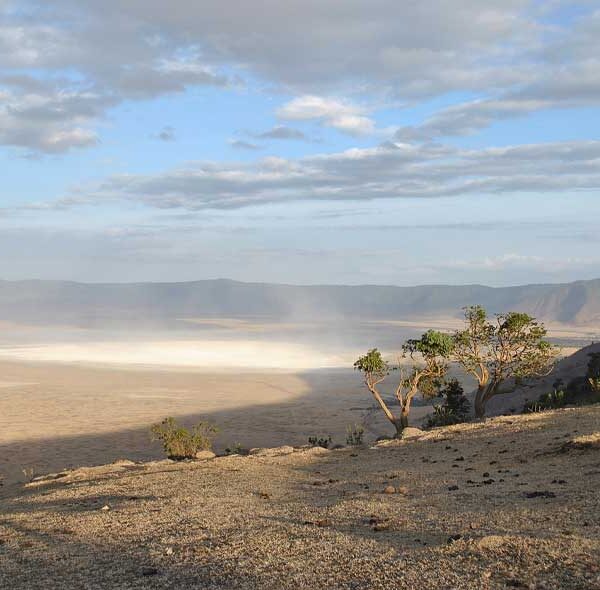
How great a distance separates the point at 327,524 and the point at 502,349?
58.7 feet

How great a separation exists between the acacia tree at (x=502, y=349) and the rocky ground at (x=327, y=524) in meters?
7.68

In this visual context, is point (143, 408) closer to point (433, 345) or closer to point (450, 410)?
point (450, 410)

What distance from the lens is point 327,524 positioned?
10.7 m

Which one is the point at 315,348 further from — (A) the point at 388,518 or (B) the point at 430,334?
(A) the point at 388,518

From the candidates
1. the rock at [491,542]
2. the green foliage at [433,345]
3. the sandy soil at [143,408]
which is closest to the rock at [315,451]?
the green foliage at [433,345]

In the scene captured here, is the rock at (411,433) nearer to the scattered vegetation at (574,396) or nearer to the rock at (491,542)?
the scattered vegetation at (574,396)

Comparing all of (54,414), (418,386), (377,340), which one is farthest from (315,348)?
(418,386)

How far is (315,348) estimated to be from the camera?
110 m

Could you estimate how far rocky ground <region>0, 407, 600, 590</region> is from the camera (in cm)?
823

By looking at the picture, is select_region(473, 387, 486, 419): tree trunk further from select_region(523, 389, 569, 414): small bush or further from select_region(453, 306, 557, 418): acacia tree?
select_region(523, 389, 569, 414): small bush

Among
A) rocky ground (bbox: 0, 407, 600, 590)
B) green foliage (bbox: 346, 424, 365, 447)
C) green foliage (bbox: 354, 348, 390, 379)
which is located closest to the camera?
rocky ground (bbox: 0, 407, 600, 590)

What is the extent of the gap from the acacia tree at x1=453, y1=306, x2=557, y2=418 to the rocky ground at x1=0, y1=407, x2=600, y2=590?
7.68 metres

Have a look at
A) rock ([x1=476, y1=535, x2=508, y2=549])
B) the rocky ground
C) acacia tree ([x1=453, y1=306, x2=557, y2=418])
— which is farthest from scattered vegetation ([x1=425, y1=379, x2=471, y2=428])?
rock ([x1=476, y1=535, x2=508, y2=549])

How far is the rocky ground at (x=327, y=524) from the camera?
8227mm
